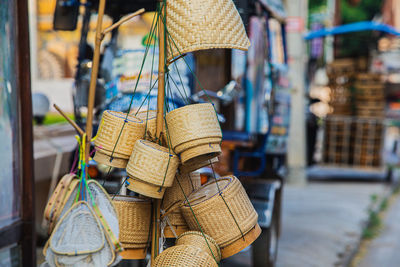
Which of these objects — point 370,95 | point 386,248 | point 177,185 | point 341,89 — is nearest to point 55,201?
point 177,185

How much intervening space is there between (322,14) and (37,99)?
11344 millimetres

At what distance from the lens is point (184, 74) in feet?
15.7

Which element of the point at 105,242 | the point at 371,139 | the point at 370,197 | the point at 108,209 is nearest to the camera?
the point at 105,242

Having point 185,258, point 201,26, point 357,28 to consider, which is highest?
point 357,28

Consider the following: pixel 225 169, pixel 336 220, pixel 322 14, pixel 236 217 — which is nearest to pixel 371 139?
pixel 336 220

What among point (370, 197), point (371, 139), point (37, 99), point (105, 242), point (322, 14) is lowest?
point (370, 197)

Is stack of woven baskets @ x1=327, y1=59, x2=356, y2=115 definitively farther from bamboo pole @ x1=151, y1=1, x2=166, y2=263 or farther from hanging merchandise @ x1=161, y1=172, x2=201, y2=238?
bamboo pole @ x1=151, y1=1, x2=166, y2=263

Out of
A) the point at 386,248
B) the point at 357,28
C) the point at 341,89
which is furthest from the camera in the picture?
the point at 341,89

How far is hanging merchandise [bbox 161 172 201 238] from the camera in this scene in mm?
2498

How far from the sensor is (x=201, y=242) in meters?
2.27

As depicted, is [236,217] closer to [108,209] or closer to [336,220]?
[108,209]

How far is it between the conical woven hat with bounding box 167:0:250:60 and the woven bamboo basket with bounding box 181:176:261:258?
696 mm

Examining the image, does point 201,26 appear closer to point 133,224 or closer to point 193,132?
point 193,132

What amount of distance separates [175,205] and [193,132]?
1.54ft
